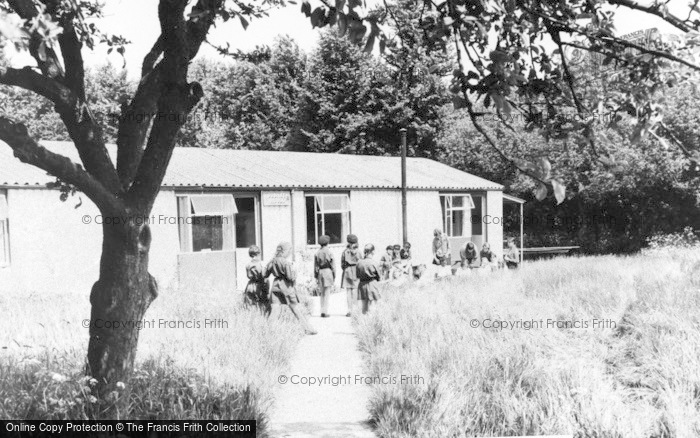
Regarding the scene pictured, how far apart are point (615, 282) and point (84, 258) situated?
11089 millimetres

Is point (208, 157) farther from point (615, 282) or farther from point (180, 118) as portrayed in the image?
point (180, 118)

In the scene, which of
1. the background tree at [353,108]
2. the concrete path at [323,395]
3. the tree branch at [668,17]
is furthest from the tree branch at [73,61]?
the background tree at [353,108]

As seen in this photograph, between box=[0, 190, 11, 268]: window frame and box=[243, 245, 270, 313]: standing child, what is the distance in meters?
6.17

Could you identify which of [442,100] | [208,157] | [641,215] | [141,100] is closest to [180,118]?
[141,100]

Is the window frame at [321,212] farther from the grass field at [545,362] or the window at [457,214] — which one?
the grass field at [545,362]

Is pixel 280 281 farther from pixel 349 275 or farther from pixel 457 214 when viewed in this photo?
pixel 457 214

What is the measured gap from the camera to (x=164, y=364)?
19.0 feet

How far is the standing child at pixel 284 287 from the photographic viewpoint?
378 inches

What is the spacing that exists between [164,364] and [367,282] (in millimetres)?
5276

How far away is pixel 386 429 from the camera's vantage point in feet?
16.1

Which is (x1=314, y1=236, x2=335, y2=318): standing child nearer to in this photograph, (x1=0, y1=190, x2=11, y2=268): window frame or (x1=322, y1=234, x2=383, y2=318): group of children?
(x1=322, y1=234, x2=383, y2=318): group of children

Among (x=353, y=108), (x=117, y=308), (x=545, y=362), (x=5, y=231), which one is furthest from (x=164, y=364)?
(x=353, y=108)

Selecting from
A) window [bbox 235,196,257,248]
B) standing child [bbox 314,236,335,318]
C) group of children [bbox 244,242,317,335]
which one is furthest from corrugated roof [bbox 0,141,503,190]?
group of children [bbox 244,242,317,335]

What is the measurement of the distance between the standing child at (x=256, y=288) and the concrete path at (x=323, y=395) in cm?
125
